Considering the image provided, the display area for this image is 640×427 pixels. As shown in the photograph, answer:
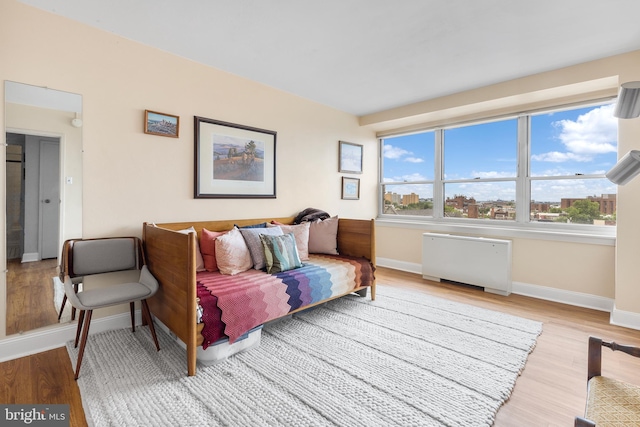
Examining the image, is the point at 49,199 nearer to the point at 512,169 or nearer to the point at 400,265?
the point at 400,265

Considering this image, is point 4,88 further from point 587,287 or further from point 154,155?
point 587,287

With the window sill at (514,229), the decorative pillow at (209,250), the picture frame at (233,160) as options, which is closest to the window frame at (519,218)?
the window sill at (514,229)

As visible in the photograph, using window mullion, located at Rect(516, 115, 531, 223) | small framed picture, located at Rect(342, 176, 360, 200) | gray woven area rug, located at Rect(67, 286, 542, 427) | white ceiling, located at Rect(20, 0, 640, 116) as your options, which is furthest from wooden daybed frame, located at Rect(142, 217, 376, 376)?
window mullion, located at Rect(516, 115, 531, 223)

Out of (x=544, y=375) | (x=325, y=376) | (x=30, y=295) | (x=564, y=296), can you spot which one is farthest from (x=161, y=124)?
(x=564, y=296)

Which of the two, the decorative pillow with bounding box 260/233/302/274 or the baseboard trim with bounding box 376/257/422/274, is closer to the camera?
the decorative pillow with bounding box 260/233/302/274

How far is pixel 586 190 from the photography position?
3.29m

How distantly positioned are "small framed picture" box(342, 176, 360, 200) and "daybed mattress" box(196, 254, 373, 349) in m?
1.59

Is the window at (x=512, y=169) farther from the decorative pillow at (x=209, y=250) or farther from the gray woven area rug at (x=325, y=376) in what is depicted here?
the decorative pillow at (x=209, y=250)

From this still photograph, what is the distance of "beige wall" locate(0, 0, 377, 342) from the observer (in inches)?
82.6

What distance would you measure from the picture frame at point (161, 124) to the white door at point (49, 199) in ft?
2.10

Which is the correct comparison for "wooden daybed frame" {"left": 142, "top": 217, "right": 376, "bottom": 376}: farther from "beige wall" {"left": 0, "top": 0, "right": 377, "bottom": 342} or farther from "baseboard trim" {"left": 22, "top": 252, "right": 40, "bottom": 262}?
"baseboard trim" {"left": 22, "top": 252, "right": 40, "bottom": 262}

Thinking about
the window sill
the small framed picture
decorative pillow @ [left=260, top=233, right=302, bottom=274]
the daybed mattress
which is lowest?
the daybed mattress

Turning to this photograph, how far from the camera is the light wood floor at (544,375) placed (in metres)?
1.58

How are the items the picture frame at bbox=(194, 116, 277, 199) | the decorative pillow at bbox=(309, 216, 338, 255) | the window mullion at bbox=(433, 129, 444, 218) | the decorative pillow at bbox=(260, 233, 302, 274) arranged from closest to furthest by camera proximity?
the decorative pillow at bbox=(260, 233, 302, 274) → the picture frame at bbox=(194, 116, 277, 199) → the decorative pillow at bbox=(309, 216, 338, 255) → the window mullion at bbox=(433, 129, 444, 218)
